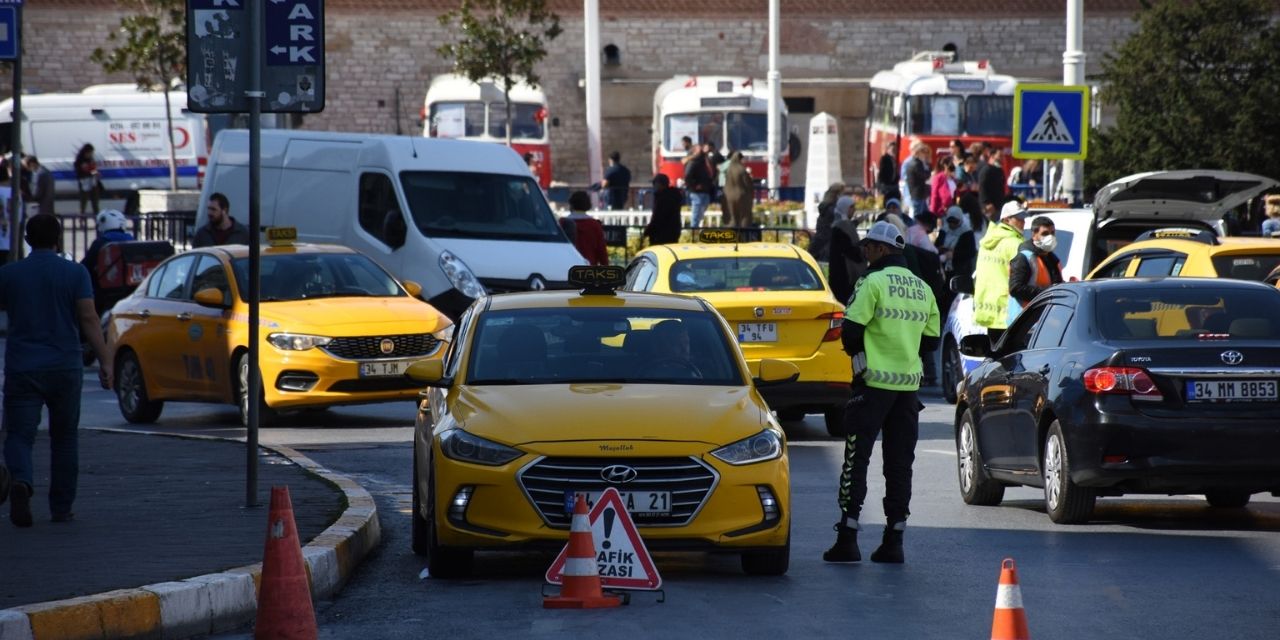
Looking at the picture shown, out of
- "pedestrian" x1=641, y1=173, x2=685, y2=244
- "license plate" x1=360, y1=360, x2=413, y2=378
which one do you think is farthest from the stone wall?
"license plate" x1=360, y1=360, x2=413, y2=378

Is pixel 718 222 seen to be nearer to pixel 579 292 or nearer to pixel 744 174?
pixel 744 174

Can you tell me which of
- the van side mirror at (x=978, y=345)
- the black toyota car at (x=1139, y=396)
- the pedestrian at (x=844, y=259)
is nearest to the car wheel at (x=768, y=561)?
the black toyota car at (x=1139, y=396)

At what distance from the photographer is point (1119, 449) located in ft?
37.8

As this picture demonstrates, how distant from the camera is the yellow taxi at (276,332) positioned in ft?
57.7

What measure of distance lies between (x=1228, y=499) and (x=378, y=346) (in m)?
7.31

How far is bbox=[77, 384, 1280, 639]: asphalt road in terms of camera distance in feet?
28.6

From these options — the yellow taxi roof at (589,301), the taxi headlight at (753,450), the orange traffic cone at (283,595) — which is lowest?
the orange traffic cone at (283,595)

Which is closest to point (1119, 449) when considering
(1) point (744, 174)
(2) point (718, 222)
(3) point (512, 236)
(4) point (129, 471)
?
(4) point (129, 471)

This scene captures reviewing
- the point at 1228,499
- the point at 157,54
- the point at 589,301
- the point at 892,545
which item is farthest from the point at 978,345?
the point at 157,54

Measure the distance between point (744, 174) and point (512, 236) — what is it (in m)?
9.35

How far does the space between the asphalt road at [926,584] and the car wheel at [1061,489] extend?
4.9 inches

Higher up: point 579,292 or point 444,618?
point 579,292

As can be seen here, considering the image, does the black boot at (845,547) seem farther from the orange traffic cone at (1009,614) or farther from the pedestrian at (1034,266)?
the pedestrian at (1034,266)

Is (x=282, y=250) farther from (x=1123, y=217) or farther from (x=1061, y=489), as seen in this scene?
(x=1061, y=489)
